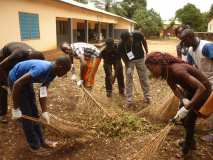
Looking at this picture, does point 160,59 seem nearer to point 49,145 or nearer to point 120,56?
point 49,145

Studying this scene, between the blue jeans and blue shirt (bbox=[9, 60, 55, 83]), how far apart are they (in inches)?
7.1

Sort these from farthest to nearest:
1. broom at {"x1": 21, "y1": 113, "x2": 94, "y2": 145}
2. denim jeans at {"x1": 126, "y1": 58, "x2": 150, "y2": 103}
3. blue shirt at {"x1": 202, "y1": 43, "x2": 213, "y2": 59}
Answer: denim jeans at {"x1": 126, "y1": 58, "x2": 150, "y2": 103}, broom at {"x1": 21, "y1": 113, "x2": 94, "y2": 145}, blue shirt at {"x1": 202, "y1": 43, "x2": 213, "y2": 59}

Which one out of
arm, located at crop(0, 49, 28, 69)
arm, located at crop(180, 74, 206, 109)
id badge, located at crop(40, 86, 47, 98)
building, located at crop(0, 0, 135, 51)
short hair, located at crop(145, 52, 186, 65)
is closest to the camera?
arm, located at crop(180, 74, 206, 109)

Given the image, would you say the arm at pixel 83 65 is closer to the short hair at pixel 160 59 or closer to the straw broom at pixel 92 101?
the straw broom at pixel 92 101

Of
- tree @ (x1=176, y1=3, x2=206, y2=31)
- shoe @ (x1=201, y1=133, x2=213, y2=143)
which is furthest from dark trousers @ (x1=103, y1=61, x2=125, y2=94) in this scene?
tree @ (x1=176, y1=3, x2=206, y2=31)

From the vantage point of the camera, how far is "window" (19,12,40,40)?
A: 9898mm

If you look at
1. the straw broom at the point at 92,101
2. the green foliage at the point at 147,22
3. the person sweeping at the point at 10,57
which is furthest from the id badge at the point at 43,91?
the green foliage at the point at 147,22

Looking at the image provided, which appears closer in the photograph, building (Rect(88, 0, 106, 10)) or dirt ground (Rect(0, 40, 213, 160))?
dirt ground (Rect(0, 40, 213, 160))

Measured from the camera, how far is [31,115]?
11.6 feet

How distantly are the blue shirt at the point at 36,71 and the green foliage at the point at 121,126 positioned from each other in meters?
1.36

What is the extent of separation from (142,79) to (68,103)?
1518 mm

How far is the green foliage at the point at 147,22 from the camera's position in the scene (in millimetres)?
37000

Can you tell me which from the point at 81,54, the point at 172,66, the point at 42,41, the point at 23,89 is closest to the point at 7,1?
the point at 42,41

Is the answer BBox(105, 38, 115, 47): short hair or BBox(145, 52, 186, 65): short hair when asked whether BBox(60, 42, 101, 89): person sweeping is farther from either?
BBox(145, 52, 186, 65): short hair
